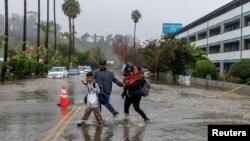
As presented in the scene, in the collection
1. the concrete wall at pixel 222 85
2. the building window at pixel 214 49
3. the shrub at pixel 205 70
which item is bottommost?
the concrete wall at pixel 222 85

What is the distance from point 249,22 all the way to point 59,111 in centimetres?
4508

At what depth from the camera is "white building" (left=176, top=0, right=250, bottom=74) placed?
58.4 m

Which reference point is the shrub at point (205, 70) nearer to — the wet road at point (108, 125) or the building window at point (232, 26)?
the building window at point (232, 26)

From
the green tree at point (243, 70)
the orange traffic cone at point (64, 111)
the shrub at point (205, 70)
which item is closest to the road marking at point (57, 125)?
the orange traffic cone at point (64, 111)

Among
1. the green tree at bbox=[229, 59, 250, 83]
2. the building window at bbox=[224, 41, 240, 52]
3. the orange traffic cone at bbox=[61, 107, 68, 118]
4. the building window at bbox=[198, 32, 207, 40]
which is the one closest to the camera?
the orange traffic cone at bbox=[61, 107, 68, 118]

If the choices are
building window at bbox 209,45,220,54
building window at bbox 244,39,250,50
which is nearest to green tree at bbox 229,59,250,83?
building window at bbox 244,39,250,50

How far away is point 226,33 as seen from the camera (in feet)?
215

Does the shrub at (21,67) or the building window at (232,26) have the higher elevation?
the building window at (232,26)

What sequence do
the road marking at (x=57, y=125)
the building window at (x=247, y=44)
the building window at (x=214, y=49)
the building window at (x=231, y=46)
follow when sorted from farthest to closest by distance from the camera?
the building window at (x=214, y=49), the building window at (x=231, y=46), the building window at (x=247, y=44), the road marking at (x=57, y=125)

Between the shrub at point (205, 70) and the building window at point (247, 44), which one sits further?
A: the building window at point (247, 44)

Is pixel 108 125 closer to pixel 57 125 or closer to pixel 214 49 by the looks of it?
pixel 57 125

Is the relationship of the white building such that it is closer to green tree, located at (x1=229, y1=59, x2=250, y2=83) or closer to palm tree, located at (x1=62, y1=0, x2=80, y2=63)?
green tree, located at (x1=229, y1=59, x2=250, y2=83)

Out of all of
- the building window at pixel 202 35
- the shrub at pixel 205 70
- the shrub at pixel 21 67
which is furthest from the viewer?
the building window at pixel 202 35

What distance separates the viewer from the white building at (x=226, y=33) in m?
58.4
